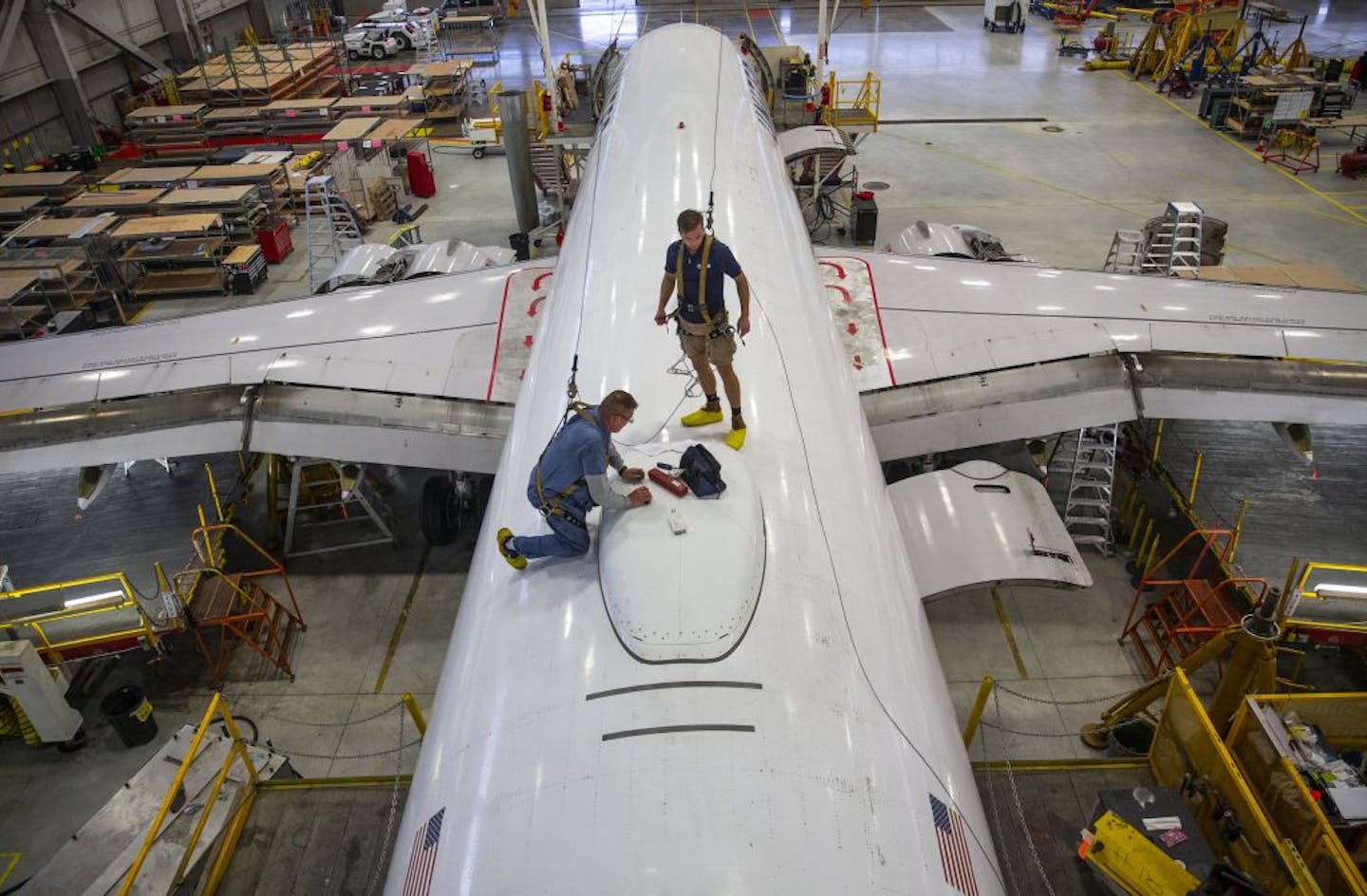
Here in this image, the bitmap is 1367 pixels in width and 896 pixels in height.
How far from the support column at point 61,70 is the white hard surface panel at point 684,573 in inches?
1376

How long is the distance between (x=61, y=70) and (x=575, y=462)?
34.8 metres

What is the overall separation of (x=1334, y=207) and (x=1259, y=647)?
22424 millimetres

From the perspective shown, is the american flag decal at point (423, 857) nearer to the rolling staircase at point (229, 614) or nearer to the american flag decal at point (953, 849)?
the american flag decal at point (953, 849)

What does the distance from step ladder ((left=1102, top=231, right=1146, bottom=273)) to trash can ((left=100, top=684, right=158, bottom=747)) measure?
18193 mm

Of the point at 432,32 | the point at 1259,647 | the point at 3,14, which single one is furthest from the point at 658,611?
the point at 432,32

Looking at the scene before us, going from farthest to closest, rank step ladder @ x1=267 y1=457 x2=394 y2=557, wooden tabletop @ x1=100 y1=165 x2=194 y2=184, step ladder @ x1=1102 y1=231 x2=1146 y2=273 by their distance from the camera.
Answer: wooden tabletop @ x1=100 y1=165 x2=194 y2=184
step ladder @ x1=1102 y1=231 x2=1146 y2=273
step ladder @ x1=267 y1=457 x2=394 y2=557

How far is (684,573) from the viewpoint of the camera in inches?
211

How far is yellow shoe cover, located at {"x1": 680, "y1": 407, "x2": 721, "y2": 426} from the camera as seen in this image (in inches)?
285

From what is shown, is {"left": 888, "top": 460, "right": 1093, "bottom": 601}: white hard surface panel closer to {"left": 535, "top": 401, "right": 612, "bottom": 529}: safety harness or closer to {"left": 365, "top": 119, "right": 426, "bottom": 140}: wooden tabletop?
{"left": 535, "top": 401, "right": 612, "bottom": 529}: safety harness

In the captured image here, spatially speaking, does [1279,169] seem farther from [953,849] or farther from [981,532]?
[953,849]

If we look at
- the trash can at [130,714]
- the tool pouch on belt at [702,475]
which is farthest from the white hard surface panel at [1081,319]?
the trash can at [130,714]

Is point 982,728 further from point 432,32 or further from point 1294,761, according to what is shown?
point 432,32

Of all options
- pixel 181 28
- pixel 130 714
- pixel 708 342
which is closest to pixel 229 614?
pixel 130 714

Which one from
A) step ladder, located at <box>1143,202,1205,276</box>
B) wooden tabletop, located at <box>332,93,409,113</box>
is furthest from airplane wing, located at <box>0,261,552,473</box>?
wooden tabletop, located at <box>332,93,409,113</box>
